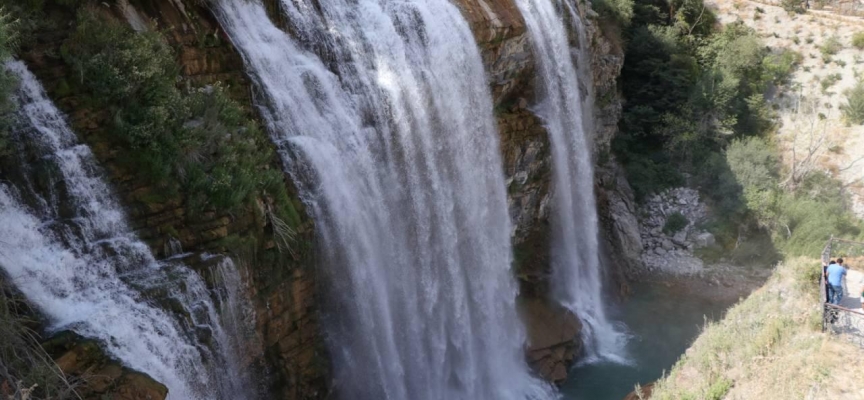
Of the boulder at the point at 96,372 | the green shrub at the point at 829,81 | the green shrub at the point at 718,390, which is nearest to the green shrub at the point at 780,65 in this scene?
the green shrub at the point at 829,81

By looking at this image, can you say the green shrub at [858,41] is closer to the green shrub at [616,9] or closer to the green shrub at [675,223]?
the green shrub at [616,9]

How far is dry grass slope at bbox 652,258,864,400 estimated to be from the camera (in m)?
9.92

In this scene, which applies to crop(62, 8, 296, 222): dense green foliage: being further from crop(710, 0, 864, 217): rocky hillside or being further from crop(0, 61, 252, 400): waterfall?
crop(710, 0, 864, 217): rocky hillside

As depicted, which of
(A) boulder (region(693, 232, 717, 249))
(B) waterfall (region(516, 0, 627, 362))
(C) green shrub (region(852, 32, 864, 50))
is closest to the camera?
(B) waterfall (region(516, 0, 627, 362))

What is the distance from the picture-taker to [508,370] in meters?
18.2

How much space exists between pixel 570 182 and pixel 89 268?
16231mm

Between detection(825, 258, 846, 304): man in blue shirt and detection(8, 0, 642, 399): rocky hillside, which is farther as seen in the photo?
detection(825, 258, 846, 304): man in blue shirt

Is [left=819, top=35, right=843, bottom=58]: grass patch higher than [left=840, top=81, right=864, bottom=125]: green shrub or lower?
higher

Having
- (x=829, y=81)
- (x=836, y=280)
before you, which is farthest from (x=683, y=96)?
(x=836, y=280)

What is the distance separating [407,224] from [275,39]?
15.3 ft

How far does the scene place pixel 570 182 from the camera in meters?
22.2

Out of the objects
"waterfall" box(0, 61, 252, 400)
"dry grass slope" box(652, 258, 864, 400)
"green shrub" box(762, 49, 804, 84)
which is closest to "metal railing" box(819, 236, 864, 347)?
"dry grass slope" box(652, 258, 864, 400)

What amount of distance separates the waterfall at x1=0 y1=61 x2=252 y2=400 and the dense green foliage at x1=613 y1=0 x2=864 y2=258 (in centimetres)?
2186

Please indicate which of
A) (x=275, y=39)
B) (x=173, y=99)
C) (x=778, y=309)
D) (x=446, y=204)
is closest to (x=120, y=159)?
(x=173, y=99)
